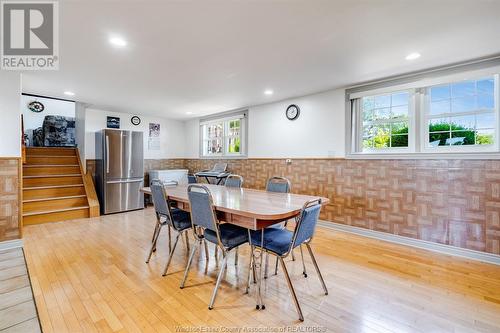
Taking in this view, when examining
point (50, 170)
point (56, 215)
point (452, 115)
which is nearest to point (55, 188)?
point (50, 170)

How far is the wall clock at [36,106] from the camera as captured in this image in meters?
6.58

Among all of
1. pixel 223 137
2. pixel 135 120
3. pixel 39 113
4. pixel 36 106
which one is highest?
pixel 36 106

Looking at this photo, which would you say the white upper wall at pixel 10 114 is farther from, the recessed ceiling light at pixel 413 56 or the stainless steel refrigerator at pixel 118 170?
the recessed ceiling light at pixel 413 56

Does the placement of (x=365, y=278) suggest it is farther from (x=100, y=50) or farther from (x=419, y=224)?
(x=100, y=50)

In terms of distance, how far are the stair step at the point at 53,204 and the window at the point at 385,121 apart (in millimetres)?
5530

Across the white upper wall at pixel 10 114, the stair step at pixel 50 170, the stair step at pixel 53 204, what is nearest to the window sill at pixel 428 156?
the white upper wall at pixel 10 114

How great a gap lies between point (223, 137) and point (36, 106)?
18.1ft

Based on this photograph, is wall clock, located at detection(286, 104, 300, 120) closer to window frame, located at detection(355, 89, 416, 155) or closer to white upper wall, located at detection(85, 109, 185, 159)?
window frame, located at detection(355, 89, 416, 155)

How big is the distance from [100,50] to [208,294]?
9.09 ft

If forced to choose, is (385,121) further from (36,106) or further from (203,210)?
(36,106)

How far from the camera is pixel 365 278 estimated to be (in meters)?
2.30

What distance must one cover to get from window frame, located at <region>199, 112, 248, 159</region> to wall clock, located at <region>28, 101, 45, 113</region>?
4.65 m

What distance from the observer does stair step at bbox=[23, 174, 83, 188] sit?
4.56m

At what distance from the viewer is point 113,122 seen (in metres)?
5.80
